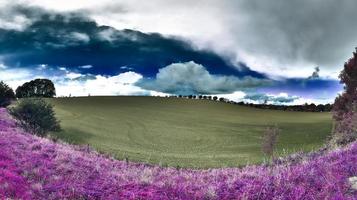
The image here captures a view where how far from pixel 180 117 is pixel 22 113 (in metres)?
45.5

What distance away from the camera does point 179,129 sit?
252 ft

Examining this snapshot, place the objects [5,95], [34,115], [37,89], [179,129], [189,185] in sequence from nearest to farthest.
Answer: [189,185] < [34,115] < [5,95] < [179,129] < [37,89]

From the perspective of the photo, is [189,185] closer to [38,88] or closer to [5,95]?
[5,95]

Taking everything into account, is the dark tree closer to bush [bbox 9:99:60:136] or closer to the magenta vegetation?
bush [bbox 9:99:60:136]

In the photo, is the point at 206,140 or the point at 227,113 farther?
the point at 227,113

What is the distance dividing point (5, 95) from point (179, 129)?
2843 cm

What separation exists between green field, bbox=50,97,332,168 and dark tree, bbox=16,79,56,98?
27.6ft

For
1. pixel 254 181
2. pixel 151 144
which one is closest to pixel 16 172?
pixel 254 181

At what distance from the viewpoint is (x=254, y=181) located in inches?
556

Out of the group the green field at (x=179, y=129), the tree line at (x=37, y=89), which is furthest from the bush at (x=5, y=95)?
the tree line at (x=37, y=89)

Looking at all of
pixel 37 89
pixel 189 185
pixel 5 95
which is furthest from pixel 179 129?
pixel 189 185

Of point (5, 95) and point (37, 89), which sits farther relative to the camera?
point (37, 89)

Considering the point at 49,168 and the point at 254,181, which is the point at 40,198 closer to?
the point at 49,168

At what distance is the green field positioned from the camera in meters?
50.2
